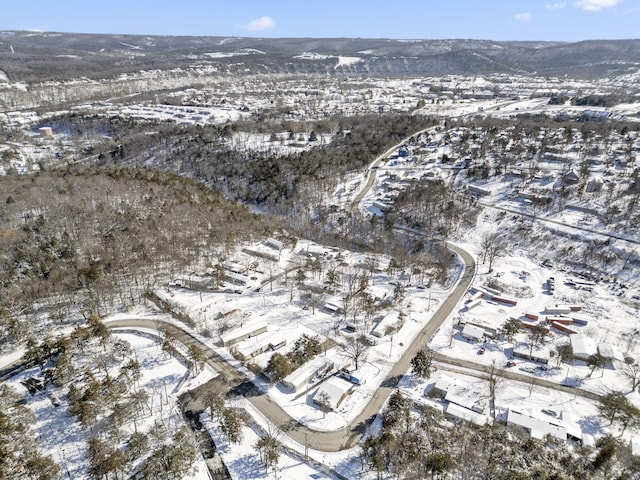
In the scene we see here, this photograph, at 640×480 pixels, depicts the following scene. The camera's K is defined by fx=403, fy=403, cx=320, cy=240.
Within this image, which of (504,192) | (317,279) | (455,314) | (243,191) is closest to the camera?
(455,314)

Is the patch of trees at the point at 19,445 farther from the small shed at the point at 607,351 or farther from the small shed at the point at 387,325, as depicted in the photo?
the small shed at the point at 607,351

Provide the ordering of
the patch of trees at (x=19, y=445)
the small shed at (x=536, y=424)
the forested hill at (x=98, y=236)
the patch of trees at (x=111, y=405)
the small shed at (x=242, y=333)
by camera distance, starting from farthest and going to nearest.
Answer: the forested hill at (x=98, y=236)
the small shed at (x=242, y=333)
the small shed at (x=536, y=424)
the patch of trees at (x=111, y=405)
the patch of trees at (x=19, y=445)

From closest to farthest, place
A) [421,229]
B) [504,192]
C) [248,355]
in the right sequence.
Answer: [248,355]
[421,229]
[504,192]

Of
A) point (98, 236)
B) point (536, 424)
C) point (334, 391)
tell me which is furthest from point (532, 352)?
point (98, 236)

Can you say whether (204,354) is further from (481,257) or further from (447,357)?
(481,257)

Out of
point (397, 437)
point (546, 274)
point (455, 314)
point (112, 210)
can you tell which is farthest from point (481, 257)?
point (112, 210)

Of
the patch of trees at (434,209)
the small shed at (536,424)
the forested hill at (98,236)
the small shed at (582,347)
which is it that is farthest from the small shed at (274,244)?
the small shed at (582,347)
